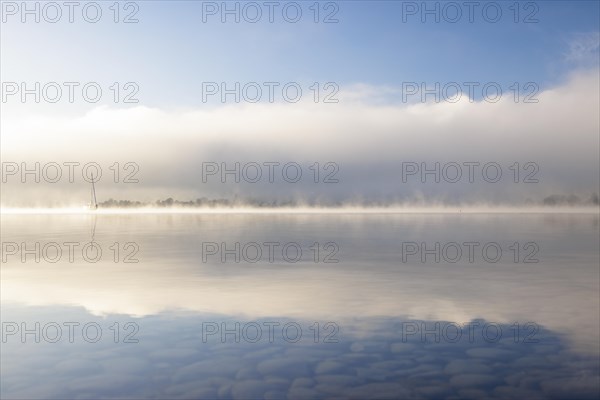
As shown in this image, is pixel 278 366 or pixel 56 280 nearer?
pixel 278 366

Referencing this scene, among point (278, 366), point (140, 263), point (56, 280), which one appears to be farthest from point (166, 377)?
point (140, 263)

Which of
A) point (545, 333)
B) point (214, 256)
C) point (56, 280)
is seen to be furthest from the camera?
point (214, 256)

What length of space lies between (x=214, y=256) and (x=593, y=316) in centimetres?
2490

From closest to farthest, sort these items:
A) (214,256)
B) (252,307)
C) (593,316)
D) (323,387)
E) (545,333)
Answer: (323,387) → (545,333) → (593,316) → (252,307) → (214,256)

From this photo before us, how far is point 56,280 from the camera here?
82.7 feet

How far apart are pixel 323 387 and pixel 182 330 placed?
596 cm

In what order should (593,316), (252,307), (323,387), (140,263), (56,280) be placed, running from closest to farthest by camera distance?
(323,387)
(593,316)
(252,307)
(56,280)
(140,263)

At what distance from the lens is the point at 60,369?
39.7 feet

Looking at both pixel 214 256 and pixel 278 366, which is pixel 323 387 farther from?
pixel 214 256

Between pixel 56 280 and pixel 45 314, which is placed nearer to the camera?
pixel 45 314

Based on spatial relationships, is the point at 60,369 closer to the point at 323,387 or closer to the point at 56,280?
the point at 323,387

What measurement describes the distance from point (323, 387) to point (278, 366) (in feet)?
5.53

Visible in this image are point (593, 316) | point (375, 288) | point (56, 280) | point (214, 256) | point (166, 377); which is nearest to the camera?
point (166, 377)

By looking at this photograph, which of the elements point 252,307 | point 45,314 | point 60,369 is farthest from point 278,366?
point 45,314
